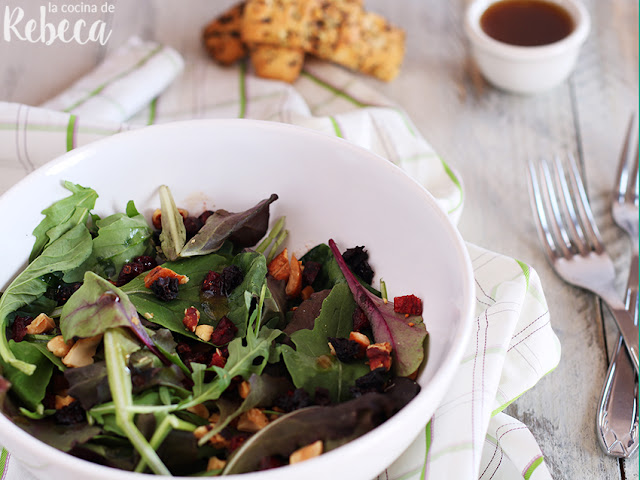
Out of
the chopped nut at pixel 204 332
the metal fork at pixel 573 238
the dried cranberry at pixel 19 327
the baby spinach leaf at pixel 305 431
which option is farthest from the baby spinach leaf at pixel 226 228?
the metal fork at pixel 573 238

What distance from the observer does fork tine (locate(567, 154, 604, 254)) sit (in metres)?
1.33

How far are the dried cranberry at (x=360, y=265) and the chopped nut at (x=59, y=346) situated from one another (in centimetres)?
42

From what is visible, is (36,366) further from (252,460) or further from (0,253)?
(252,460)

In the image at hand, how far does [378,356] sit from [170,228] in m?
0.39

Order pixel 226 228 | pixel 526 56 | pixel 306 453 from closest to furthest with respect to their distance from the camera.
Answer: pixel 306 453 < pixel 226 228 < pixel 526 56

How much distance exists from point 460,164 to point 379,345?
84 cm

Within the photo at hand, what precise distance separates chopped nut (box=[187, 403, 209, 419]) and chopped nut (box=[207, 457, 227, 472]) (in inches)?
2.5

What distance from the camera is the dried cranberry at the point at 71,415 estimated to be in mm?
765

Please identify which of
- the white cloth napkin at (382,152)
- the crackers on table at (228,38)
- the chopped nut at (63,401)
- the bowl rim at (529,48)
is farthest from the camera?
the crackers on table at (228,38)

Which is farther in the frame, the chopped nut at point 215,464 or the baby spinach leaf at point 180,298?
the baby spinach leaf at point 180,298

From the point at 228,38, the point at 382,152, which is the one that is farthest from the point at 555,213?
the point at 228,38

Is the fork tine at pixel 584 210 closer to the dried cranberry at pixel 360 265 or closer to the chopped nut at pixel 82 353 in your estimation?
the dried cranberry at pixel 360 265

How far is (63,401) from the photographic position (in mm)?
808

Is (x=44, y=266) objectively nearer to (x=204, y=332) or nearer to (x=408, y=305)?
(x=204, y=332)
